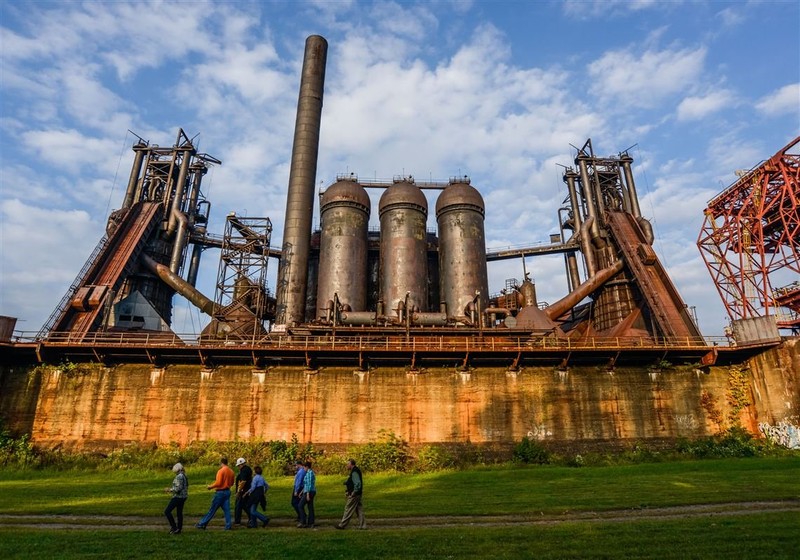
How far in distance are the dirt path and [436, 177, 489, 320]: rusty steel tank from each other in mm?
27676

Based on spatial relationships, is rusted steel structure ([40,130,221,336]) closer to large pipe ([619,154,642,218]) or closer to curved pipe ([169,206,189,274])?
curved pipe ([169,206,189,274])

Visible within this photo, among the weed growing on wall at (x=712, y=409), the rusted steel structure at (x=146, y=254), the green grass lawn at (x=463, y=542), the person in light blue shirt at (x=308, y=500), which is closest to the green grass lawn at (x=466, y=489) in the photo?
the person in light blue shirt at (x=308, y=500)

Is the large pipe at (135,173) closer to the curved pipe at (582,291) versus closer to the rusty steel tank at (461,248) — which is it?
the rusty steel tank at (461,248)

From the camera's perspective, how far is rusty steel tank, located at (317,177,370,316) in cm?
4212

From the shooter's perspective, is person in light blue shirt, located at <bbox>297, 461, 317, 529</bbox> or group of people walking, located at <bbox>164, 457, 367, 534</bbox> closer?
group of people walking, located at <bbox>164, 457, 367, 534</bbox>

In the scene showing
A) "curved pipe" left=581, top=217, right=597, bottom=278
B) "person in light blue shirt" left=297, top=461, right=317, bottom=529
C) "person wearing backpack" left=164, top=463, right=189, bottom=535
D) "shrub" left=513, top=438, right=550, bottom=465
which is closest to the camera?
"person wearing backpack" left=164, top=463, right=189, bottom=535

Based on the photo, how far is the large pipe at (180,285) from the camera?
43.8m

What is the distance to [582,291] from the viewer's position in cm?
4472

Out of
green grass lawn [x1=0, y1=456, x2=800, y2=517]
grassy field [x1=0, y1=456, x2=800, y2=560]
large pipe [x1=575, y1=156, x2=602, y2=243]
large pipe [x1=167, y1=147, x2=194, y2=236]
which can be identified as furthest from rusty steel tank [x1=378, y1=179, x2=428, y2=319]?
large pipe [x1=167, y1=147, x2=194, y2=236]

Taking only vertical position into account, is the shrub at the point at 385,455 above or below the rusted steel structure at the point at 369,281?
below

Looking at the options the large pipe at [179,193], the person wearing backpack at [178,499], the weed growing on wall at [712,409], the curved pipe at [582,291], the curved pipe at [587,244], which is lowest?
the person wearing backpack at [178,499]

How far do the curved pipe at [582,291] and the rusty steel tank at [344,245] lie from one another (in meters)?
17.4

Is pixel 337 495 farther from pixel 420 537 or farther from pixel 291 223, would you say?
pixel 291 223

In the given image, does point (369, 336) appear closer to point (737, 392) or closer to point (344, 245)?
point (344, 245)
